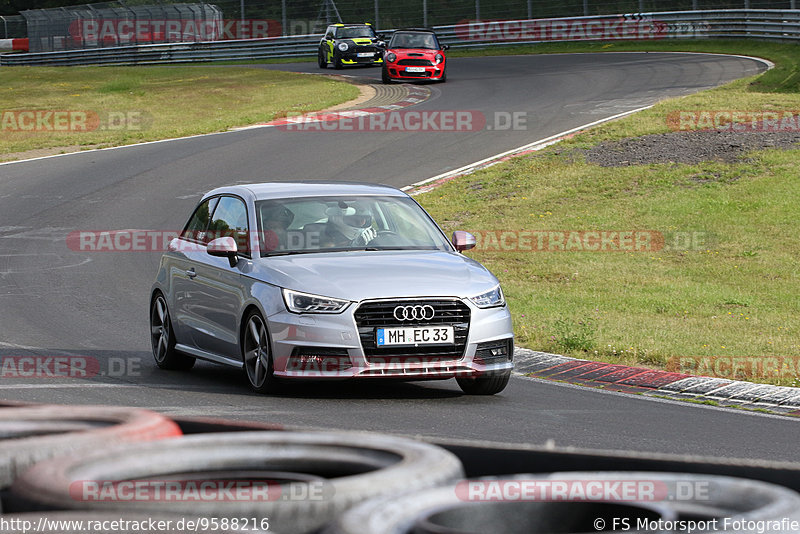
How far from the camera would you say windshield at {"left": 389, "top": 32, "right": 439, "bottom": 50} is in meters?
40.8

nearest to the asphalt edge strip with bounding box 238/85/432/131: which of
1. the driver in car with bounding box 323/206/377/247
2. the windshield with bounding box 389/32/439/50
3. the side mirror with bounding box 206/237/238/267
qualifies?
the windshield with bounding box 389/32/439/50

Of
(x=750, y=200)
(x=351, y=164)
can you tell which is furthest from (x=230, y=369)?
(x=351, y=164)

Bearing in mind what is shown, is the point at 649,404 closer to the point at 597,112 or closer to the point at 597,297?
the point at 597,297

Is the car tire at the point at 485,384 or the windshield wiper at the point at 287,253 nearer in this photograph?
the car tire at the point at 485,384

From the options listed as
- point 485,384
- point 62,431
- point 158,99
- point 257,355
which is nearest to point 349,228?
point 257,355

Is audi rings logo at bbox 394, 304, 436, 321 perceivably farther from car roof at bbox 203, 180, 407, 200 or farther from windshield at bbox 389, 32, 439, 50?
windshield at bbox 389, 32, 439, 50

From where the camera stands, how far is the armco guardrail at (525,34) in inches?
1762

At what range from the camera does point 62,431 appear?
4.48 m

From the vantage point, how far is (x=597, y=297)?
14961 millimetres

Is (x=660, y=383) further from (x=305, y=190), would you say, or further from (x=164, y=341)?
(x=164, y=341)

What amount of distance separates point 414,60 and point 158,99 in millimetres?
8545

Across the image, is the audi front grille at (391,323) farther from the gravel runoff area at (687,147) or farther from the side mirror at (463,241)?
the gravel runoff area at (687,147)

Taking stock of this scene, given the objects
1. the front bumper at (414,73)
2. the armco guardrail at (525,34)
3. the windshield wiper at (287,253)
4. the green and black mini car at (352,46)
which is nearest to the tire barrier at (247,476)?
the windshield wiper at (287,253)

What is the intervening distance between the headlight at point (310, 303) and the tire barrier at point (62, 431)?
14.0 ft
